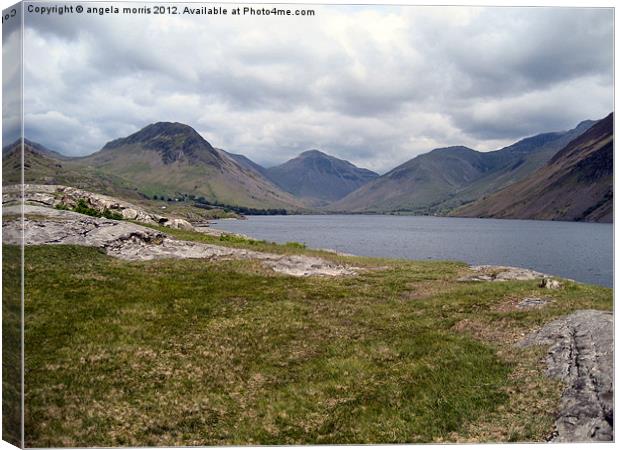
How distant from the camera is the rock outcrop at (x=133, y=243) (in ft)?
89.1

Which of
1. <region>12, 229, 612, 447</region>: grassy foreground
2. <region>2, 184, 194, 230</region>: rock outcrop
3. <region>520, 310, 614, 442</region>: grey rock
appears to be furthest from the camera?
<region>2, 184, 194, 230</region>: rock outcrop

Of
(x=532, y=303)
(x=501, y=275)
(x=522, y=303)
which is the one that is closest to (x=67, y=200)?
(x=501, y=275)

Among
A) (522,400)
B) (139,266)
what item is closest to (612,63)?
(522,400)

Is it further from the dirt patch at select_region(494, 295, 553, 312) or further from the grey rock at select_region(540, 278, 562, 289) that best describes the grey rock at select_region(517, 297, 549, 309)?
the grey rock at select_region(540, 278, 562, 289)

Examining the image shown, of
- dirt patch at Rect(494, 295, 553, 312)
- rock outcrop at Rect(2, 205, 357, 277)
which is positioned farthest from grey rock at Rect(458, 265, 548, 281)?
rock outcrop at Rect(2, 205, 357, 277)

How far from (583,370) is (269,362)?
11.6 metres

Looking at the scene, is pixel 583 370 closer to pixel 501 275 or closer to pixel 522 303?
pixel 522 303

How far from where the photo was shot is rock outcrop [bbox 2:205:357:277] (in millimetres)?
27172

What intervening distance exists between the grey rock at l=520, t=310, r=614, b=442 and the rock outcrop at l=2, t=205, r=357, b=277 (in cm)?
1615

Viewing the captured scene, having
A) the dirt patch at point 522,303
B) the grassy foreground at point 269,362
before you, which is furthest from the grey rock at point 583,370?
the dirt patch at point 522,303

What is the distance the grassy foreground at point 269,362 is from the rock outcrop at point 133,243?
8.13ft

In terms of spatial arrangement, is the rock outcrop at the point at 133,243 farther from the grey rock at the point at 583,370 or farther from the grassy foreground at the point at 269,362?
the grey rock at the point at 583,370

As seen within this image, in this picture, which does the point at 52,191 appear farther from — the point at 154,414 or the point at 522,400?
the point at 522,400

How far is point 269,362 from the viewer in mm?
17984
